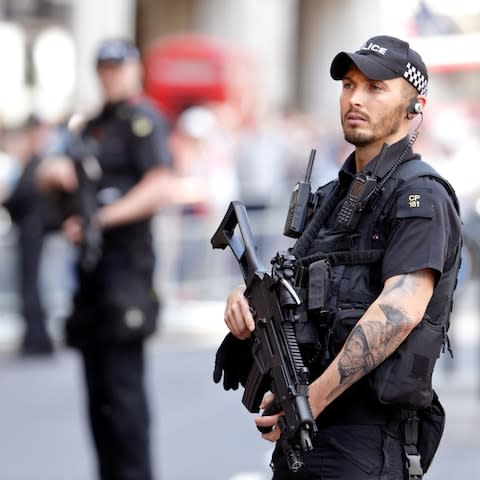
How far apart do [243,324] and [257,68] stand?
1013 inches

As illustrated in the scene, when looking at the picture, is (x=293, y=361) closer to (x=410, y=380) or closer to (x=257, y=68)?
(x=410, y=380)

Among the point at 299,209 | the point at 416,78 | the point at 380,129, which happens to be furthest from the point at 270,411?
the point at 416,78

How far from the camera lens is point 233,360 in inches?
154

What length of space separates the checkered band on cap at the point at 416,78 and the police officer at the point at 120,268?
2494 millimetres

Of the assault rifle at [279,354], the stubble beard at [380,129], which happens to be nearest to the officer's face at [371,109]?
the stubble beard at [380,129]

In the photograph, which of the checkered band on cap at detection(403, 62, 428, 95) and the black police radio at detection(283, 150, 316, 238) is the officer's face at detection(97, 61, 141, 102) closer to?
the black police radio at detection(283, 150, 316, 238)

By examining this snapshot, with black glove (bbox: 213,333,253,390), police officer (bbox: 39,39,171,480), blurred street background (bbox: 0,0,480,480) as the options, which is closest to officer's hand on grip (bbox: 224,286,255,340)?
black glove (bbox: 213,333,253,390)

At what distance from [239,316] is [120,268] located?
2417 mm

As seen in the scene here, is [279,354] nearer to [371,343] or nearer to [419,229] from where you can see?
[371,343]

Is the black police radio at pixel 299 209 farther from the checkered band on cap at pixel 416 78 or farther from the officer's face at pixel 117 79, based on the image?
the officer's face at pixel 117 79

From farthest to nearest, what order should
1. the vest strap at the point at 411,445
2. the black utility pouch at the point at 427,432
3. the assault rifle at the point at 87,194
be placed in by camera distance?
the assault rifle at the point at 87,194
the black utility pouch at the point at 427,432
the vest strap at the point at 411,445

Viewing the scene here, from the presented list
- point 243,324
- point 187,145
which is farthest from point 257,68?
point 243,324

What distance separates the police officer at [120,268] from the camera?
5895 mm

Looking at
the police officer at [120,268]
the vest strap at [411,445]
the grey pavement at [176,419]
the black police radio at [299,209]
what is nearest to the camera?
the vest strap at [411,445]
